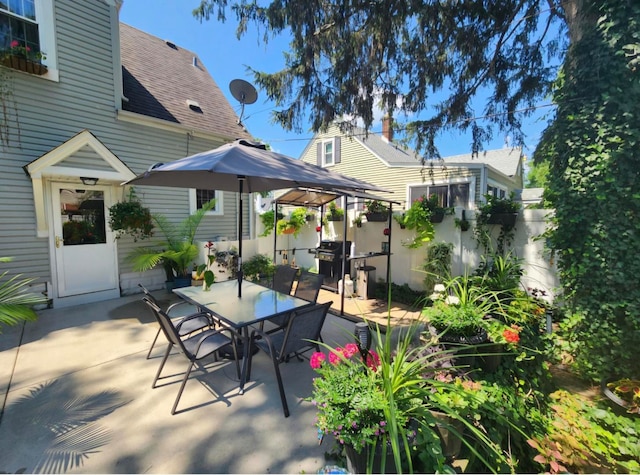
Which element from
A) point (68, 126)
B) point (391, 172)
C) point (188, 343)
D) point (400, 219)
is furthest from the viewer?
point (391, 172)

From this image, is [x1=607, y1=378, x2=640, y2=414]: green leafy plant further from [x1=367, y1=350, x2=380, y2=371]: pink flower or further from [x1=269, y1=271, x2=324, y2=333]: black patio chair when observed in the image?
[x1=269, y1=271, x2=324, y2=333]: black patio chair

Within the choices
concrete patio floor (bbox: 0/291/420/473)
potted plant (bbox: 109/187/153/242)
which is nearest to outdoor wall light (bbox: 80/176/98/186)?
potted plant (bbox: 109/187/153/242)

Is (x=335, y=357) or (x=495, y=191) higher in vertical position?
(x=495, y=191)

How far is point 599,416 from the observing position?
2.20 metres

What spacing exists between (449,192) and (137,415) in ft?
35.7

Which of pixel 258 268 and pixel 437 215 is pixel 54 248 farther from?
pixel 437 215

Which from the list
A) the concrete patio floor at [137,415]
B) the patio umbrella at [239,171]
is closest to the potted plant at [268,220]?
the patio umbrella at [239,171]

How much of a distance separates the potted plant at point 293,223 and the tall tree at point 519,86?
3.10 meters

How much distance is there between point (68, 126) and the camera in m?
5.35

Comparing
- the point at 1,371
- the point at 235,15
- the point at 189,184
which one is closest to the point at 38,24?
the point at 235,15

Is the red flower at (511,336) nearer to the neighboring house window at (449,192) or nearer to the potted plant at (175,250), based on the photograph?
the potted plant at (175,250)

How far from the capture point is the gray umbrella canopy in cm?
259

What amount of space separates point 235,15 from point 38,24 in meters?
3.88

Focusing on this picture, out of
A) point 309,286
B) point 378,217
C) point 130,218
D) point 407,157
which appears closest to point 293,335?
point 309,286
